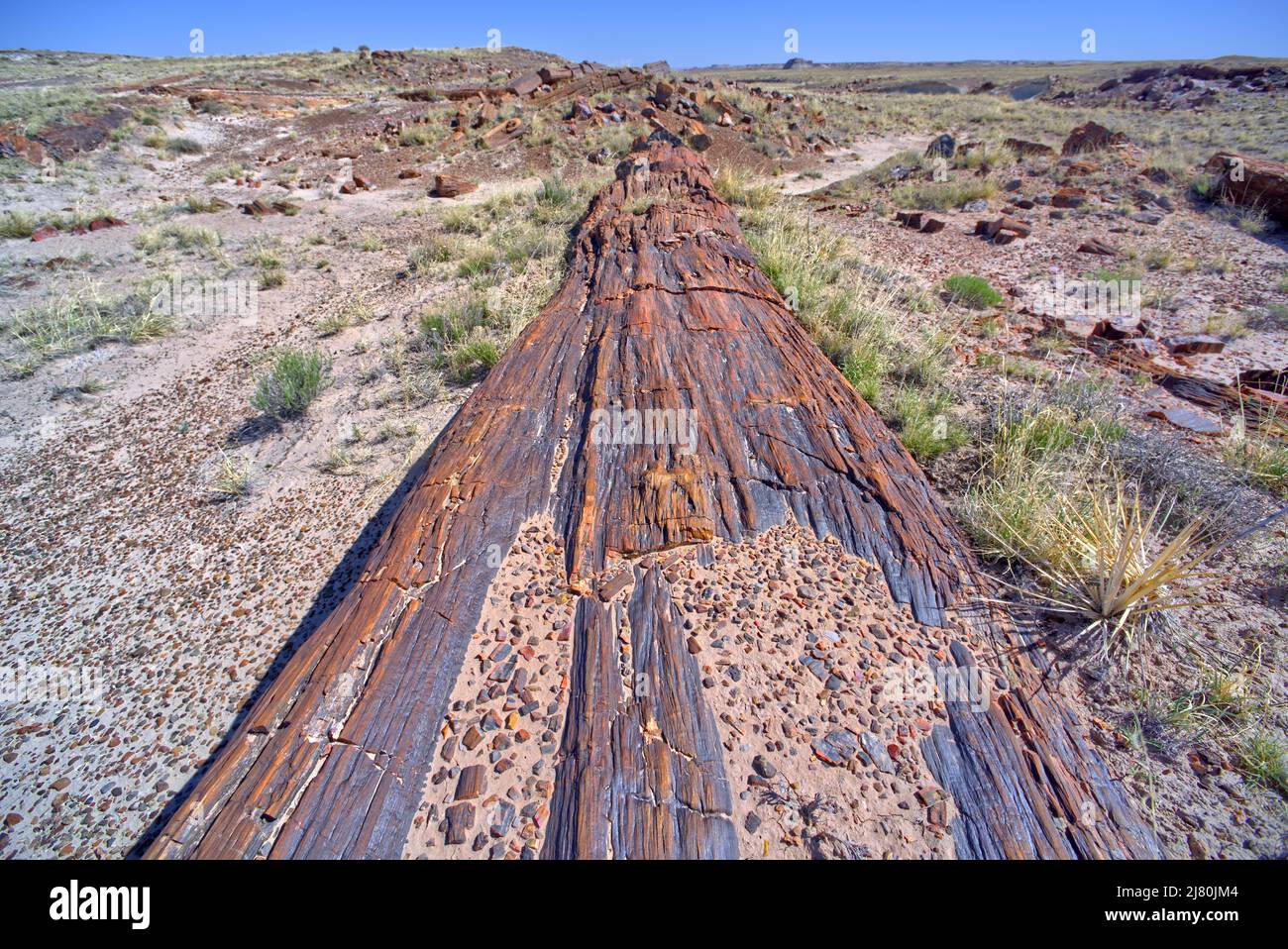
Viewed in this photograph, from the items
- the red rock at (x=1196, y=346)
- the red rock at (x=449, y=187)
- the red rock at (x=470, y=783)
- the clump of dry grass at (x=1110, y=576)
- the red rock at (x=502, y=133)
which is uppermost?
the red rock at (x=502, y=133)

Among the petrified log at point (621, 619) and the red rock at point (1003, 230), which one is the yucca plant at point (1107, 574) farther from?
the red rock at point (1003, 230)

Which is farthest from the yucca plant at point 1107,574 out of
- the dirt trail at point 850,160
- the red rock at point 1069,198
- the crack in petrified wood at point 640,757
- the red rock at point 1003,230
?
the dirt trail at point 850,160

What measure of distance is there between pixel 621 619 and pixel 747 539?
0.74 meters

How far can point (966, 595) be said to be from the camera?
2.47 meters

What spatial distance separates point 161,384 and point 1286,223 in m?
15.8

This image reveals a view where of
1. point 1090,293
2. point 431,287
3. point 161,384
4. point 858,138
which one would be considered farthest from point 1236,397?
point 858,138

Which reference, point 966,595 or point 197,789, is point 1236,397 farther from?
point 197,789

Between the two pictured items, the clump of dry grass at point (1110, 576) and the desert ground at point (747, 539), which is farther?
the clump of dry grass at point (1110, 576)

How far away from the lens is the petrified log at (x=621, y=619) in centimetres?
168

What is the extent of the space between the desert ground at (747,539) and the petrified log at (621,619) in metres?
0.11

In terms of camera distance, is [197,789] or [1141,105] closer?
[197,789]

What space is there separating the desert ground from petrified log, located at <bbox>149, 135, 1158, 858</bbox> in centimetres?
11
